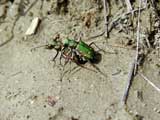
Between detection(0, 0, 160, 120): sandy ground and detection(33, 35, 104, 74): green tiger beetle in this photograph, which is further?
detection(33, 35, 104, 74): green tiger beetle

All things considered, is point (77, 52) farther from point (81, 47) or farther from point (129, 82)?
point (129, 82)

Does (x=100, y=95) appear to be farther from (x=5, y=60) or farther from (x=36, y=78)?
(x=5, y=60)

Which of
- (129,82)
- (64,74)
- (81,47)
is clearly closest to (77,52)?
(81,47)

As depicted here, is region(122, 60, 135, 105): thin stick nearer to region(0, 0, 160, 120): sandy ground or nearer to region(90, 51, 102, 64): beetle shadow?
region(0, 0, 160, 120): sandy ground

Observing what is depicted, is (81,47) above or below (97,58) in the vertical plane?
above

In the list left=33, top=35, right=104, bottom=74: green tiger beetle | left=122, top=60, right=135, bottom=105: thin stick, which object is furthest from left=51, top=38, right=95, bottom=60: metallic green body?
left=122, top=60, right=135, bottom=105: thin stick
